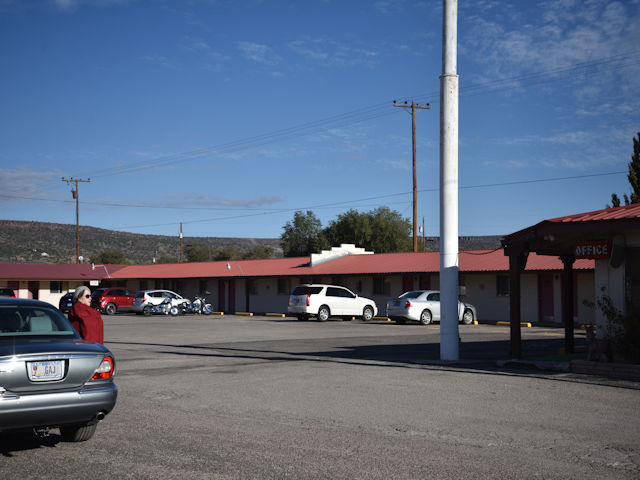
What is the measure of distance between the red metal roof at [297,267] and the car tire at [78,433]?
1901cm

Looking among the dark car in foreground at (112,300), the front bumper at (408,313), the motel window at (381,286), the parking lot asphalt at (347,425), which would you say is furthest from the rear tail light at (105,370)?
the dark car in foreground at (112,300)

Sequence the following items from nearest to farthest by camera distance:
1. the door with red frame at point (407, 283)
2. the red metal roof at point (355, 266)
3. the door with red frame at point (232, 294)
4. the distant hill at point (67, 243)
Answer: the red metal roof at point (355, 266) < the door with red frame at point (407, 283) < the door with red frame at point (232, 294) < the distant hill at point (67, 243)

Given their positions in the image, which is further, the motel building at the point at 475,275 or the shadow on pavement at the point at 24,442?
the motel building at the point at 475,275

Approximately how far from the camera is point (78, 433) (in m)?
7.46

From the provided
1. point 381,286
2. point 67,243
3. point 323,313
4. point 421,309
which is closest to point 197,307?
point 381,286

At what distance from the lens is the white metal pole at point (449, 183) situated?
52.2 feet

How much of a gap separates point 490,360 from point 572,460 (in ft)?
31.0

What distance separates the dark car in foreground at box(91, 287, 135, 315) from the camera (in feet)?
149

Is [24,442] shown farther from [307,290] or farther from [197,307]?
[197,307]

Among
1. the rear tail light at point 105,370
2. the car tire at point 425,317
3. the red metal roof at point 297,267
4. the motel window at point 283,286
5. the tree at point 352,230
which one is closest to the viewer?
the rear tail light at point 105,370

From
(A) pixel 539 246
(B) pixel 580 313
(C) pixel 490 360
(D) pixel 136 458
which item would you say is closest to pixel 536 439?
(D) pixel 136 458

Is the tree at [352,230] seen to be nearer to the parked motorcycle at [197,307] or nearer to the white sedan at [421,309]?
the parked motorcycle at [197,307]

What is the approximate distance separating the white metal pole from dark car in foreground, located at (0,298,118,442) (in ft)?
32.9

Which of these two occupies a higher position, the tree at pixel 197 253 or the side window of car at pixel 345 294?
the tree at pixel 197 253
